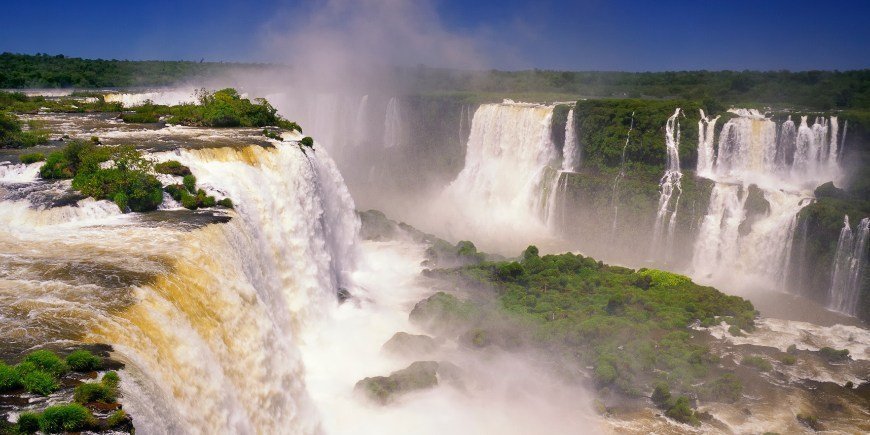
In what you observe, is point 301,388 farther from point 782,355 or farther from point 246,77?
point 246,77

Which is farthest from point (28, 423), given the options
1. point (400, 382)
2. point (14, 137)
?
point (14, 137)

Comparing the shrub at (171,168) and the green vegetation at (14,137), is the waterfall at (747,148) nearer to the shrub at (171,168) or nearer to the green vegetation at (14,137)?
the shrub at (171,168)

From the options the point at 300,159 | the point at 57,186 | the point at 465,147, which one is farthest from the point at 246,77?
the point at 57,186

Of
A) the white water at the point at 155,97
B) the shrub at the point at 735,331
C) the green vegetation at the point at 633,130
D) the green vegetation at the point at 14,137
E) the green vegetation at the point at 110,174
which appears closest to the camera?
the green vegetation at the point at 110,174

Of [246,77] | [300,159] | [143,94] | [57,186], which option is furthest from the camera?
[246,77]

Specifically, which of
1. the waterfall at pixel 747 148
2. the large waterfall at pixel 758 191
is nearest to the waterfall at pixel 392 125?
the large waterfall at pixel 758 191
